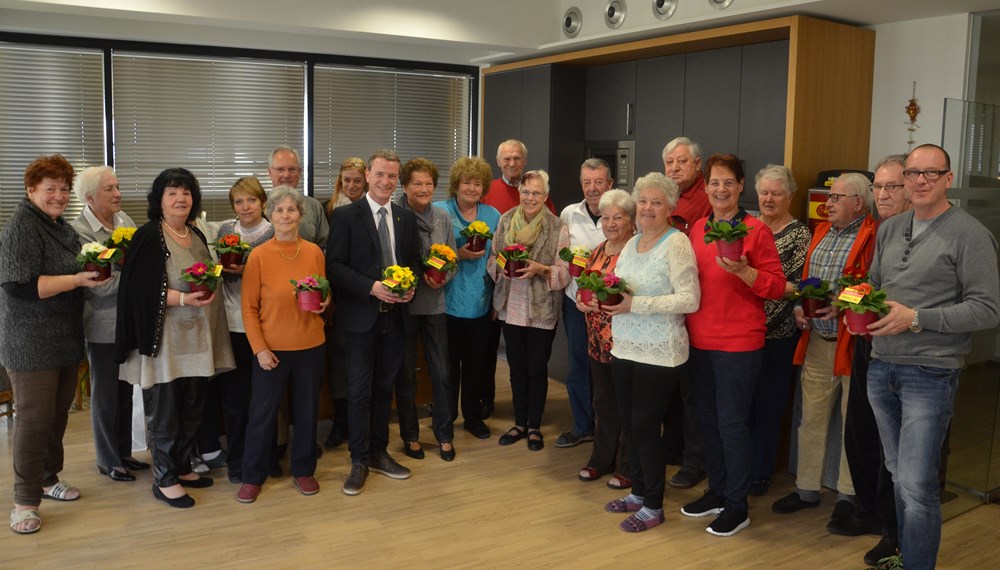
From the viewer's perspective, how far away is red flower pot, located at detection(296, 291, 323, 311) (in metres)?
3.92

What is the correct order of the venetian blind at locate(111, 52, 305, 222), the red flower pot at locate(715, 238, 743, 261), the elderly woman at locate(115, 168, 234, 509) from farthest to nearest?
the venetian blind at locate(111, 52, 305, 222), the elderly woman at locate(115, 168, 234, 509), the red flower pot at locate(715, 238, 743, 261)

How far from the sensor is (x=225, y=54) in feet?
22.2

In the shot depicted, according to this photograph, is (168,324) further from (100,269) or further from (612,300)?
(612,300)

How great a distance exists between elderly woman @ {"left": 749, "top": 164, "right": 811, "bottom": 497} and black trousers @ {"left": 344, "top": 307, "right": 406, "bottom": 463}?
6.12ft

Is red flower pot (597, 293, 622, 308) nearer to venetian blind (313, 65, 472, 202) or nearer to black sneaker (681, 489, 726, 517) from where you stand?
black sneaker (681, 489, 726, 517)

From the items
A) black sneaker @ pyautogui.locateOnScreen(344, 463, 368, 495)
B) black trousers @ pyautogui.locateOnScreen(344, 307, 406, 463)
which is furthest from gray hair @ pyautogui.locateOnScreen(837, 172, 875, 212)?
black sneaker @ pyautogui.locateOnScreen(344, 463, 368, 495)

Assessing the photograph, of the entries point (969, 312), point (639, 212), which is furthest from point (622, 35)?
point (969, 312)

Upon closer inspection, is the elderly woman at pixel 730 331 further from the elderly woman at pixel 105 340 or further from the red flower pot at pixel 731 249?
the elderly woman at pixel 105 340

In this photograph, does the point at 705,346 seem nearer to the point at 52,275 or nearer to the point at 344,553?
the point at 344,553

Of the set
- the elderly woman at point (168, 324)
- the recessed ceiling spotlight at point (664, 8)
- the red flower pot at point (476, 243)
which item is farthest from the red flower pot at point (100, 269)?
the recessed ceiling spotlight at point (664, 8)

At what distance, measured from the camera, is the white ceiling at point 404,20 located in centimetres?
504

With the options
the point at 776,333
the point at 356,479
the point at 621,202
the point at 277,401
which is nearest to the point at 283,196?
the point at 277,401

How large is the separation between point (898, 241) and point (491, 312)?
97.2 inches

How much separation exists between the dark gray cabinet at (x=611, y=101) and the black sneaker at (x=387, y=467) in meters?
3.32
